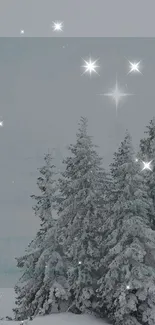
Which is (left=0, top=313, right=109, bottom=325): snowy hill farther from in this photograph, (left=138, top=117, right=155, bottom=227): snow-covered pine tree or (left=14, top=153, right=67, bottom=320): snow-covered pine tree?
(left=138, top=117, right=155, bottom=227): snow-covered pine tree

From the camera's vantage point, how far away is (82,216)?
31938mm

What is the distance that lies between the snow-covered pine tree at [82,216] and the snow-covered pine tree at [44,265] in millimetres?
684

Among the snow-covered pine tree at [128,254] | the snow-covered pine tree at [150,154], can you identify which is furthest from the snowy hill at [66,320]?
the snow-covered pine tree at [150,154]

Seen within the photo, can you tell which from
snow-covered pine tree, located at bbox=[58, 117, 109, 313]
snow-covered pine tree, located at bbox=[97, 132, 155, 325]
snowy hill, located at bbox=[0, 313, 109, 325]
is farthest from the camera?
snow-covered pine tree, located at bbox=[58, 117, 109, 313]

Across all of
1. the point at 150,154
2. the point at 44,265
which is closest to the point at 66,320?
the point at 44,265

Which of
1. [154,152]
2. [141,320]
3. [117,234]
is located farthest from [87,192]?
[141,320]

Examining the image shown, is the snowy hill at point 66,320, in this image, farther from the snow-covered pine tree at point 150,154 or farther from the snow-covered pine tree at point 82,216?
the snow-covered pine tree at point 150,154

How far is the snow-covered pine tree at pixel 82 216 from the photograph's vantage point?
31.0 m

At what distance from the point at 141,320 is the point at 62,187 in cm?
949

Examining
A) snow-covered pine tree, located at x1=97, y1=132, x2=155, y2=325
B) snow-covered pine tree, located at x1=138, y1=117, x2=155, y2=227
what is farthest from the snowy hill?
snow-covered pine tree, located at x1=138, y1=117, x2=155, y2=227

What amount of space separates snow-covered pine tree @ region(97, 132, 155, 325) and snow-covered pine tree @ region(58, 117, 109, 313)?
0.84m

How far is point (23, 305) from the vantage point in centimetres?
3325

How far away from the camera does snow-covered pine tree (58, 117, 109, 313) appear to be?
31.0m

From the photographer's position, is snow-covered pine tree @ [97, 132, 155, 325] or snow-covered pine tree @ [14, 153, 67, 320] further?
snow-covered pine tree @ [14, 153, 67, 320]
